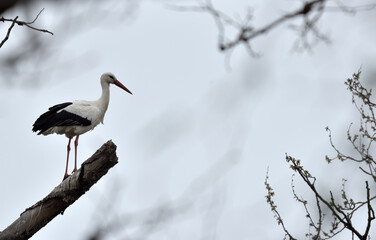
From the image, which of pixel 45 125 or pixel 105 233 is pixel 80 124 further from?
pixel 105 233

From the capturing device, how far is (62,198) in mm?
4664

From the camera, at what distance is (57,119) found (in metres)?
7.38

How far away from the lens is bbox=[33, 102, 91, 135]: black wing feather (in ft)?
A: 23.8

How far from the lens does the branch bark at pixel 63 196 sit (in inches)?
179

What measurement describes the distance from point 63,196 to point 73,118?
3.00 metres

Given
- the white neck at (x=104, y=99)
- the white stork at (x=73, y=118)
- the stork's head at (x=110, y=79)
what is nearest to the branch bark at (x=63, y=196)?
the white stork at (x=73, y=118)

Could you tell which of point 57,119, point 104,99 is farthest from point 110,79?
point 57,119

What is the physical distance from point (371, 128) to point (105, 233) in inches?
91.8

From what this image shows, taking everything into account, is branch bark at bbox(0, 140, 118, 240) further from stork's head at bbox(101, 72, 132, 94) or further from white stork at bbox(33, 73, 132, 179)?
stork's head at bbox(101, 72, 132, 94)

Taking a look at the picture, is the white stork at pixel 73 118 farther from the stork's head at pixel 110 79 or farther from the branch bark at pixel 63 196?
the branch bark at pixel 63 196

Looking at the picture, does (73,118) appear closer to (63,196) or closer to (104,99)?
(104,99)

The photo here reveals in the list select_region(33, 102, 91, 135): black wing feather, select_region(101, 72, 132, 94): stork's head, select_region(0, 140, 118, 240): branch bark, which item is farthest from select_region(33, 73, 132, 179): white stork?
select_region(0, 140, 118, 240): branch bark

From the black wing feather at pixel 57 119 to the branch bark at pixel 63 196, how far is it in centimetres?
267

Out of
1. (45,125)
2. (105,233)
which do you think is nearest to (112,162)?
(105,233)
